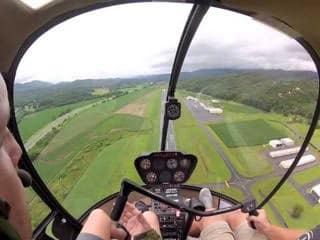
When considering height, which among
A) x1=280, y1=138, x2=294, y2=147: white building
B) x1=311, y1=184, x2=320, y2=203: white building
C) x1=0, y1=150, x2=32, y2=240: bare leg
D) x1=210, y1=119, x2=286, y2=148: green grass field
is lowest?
x1=311, y1=184, x2=320, y2=203: white building

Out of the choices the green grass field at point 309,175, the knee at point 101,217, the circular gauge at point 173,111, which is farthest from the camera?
the green grass field at point 309,175

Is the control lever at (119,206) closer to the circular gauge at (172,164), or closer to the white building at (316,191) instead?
the circular gauge at (172,164)

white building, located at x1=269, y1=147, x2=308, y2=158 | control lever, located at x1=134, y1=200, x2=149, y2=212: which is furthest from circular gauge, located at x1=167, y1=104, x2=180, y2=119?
white building, located at x1=269, y1=147, x2=308, y2=158

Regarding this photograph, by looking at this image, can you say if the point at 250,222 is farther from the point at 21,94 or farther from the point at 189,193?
the point at 21,94

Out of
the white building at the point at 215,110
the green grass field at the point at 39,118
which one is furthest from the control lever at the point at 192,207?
the green grass field at the point at 39,118

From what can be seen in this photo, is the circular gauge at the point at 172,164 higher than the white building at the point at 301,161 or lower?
higher

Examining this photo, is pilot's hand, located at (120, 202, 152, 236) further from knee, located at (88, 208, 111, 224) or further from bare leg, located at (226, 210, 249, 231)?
bare leg, located at (226, 210, 249, 231)

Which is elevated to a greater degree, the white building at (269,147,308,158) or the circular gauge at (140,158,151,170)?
the circular gauge at (140,158,151,170)

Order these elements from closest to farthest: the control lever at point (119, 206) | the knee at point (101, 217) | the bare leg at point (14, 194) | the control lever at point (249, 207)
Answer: the bare leg at point (14, 194) < the control lever at point (119, 206) < the knee at point (101, 217) < the control lever at point (249, 207)
